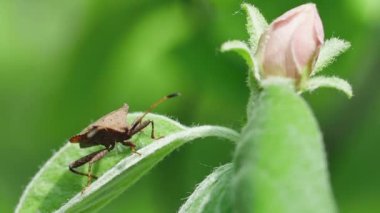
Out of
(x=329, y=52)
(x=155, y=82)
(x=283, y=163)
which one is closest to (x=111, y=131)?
(x=329, y=52)

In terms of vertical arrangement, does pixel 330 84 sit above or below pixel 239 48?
below

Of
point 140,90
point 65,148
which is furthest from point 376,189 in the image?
point 65,148

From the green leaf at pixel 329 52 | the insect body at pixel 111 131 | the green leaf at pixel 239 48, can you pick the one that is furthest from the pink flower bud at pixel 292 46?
the insect body at pixel 111 131

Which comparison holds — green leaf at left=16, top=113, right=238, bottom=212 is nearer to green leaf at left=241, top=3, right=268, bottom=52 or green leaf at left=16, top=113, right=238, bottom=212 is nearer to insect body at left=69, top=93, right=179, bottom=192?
insect body at left=69, top=93, right=179, bottom=192

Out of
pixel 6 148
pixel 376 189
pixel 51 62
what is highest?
pixel 51 62

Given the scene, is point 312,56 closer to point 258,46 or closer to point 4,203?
point 258,46

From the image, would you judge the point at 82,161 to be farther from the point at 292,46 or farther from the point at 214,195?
the point at 292,46

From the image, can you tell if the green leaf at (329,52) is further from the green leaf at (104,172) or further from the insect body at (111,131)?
the insect body at (111,131)
